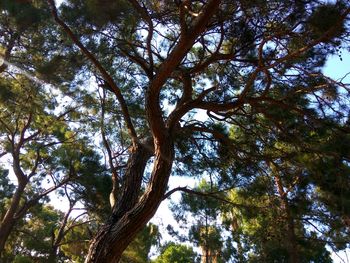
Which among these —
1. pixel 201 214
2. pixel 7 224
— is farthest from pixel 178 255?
pixel 201 214

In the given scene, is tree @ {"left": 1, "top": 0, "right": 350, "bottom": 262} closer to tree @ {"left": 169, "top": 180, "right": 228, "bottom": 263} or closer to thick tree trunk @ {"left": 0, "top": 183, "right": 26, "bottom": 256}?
tree @ {"left": 169, "top": 180, "right": 228, "bottom": 263}

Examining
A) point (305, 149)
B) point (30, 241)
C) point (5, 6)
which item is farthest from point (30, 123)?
point (305, 149)

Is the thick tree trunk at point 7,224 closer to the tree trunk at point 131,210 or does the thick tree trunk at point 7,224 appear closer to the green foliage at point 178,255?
the tree trunk at point 131,210

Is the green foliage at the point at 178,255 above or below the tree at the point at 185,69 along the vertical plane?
above

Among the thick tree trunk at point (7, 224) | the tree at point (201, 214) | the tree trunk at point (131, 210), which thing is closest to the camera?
the tree trunk at point (131, 210)

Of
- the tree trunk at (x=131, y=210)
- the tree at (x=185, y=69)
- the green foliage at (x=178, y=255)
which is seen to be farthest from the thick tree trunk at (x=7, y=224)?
the green foliage at (x=178, y=255)

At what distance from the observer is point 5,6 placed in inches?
170

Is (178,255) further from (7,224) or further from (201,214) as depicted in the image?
(201,214)

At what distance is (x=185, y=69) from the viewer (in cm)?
482

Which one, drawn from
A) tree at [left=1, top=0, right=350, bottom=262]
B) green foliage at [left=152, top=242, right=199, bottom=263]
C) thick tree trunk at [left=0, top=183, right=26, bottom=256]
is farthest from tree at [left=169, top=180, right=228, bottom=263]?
green foliage at [left=152, top=242, right=199, bottom=263]

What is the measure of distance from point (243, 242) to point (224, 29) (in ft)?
14.5

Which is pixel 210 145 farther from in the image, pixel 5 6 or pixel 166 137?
pixel 5 6

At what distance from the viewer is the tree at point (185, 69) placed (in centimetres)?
373

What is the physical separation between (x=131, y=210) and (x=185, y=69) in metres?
1.94
